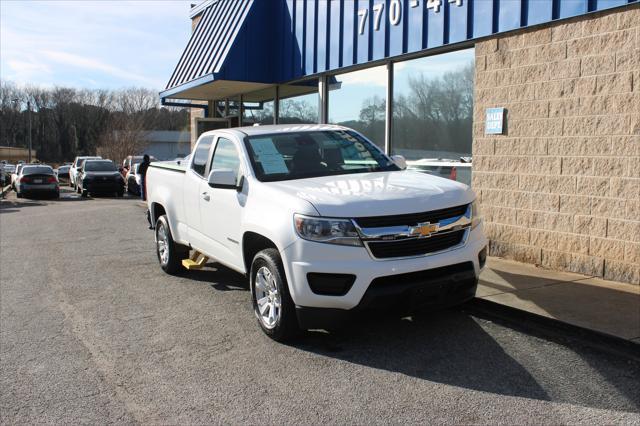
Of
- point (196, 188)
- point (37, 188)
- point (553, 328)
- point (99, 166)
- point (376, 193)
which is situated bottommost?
point (37, 188)

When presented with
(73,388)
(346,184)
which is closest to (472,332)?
(346,184)

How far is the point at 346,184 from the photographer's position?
17.5 ft

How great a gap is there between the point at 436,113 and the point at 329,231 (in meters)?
5.43

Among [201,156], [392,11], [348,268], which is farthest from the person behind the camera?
[392,11]

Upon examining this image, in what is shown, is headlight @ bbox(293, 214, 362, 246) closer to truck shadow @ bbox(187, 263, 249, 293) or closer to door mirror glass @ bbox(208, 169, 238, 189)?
door mirror glass @ bbox(208, 169, 238, 189)

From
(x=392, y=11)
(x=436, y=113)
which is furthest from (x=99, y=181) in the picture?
(x=436, y=113)

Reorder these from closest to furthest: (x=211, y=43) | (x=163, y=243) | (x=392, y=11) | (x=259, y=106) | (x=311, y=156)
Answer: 1. (x=311, y=156)
2. (x=163, y=243)
3. (x=392, y=11)
4. (x=211, y=43)
5. (x=259, y=106)

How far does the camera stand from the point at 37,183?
27016 mm

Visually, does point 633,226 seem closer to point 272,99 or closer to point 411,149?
point 411,149

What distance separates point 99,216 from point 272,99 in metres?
5.93

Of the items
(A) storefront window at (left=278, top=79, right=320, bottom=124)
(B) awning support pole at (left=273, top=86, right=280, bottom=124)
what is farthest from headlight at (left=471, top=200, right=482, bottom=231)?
(B) awning support pole at (left=273, top=86, right=280, bottom=124)

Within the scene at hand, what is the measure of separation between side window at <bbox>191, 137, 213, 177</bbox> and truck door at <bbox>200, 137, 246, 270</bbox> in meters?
0.23

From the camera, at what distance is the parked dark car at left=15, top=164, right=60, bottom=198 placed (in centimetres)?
2694

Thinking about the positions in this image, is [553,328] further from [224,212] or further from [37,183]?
[37,183]
